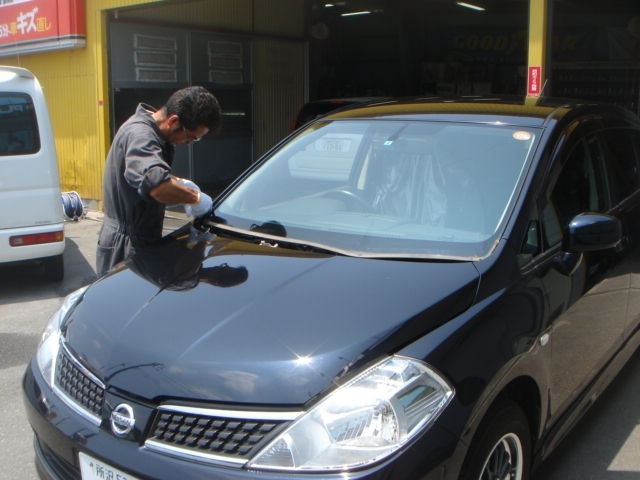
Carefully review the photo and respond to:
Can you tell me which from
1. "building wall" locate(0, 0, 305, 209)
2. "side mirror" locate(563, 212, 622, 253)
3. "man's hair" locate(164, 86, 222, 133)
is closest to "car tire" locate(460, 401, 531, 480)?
"side mirror" locate(563, 212, 622, 253)

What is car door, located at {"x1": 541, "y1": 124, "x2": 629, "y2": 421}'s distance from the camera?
2812mm

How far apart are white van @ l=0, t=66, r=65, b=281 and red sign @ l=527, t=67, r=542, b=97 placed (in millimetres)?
4483

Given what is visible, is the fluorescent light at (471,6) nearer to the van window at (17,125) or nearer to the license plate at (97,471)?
the van window at (17,125)

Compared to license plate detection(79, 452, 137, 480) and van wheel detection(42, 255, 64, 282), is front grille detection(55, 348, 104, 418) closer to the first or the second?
license plate detection(79, 452, 137, 480)

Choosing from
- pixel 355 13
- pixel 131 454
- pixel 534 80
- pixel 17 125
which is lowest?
pixel 131 454

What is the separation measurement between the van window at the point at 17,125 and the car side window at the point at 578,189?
4963 mm

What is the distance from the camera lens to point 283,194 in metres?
3.50

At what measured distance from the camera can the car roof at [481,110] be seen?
10.7 feet

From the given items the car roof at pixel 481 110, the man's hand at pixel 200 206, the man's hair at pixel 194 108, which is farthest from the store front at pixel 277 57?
the man's hand at pixel 200 206

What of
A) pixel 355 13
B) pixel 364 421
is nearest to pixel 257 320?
pixel 364 421

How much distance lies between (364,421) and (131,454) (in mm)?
689

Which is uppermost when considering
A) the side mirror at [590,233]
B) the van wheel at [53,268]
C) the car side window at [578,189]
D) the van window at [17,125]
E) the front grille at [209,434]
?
the van window at [17,125]

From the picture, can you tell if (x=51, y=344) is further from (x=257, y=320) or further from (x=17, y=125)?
(x=17, y=125)

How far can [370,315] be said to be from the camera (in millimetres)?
2266
